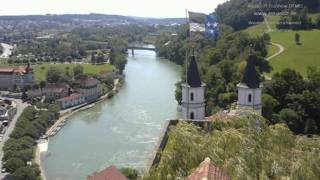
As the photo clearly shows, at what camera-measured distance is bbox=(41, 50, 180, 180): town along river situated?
29797 millimetres

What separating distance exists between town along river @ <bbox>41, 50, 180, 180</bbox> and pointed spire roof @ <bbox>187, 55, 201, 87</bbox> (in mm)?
7286

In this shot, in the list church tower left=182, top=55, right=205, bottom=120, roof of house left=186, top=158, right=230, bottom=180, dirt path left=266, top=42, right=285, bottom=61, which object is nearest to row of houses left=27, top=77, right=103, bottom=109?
dirt path left=266, top=42, right=285, bottom=61

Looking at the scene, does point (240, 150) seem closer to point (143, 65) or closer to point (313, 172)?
point (313, 172)

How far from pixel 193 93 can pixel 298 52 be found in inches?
1318

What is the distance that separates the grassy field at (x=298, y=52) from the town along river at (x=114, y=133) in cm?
1040

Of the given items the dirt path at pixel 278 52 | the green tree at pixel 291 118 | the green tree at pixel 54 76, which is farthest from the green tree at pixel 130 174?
the green tree at pixel 54 76

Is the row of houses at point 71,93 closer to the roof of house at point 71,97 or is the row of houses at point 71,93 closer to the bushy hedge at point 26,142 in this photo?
the roof of house at point 71,97

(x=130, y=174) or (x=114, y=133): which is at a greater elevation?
(x=130, y=174)

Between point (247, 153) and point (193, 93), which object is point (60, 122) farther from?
point (247, 153)

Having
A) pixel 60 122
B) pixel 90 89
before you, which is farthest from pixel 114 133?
pixel 90 89

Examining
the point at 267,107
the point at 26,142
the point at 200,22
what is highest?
the point at 200,22

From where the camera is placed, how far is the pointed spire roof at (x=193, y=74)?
72.6 feet

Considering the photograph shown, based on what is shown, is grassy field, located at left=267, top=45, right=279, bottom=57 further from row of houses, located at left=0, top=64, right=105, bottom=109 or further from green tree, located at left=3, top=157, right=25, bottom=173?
green tree, located at left=3, top=157, right=25, bottom=173

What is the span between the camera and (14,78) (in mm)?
62000
